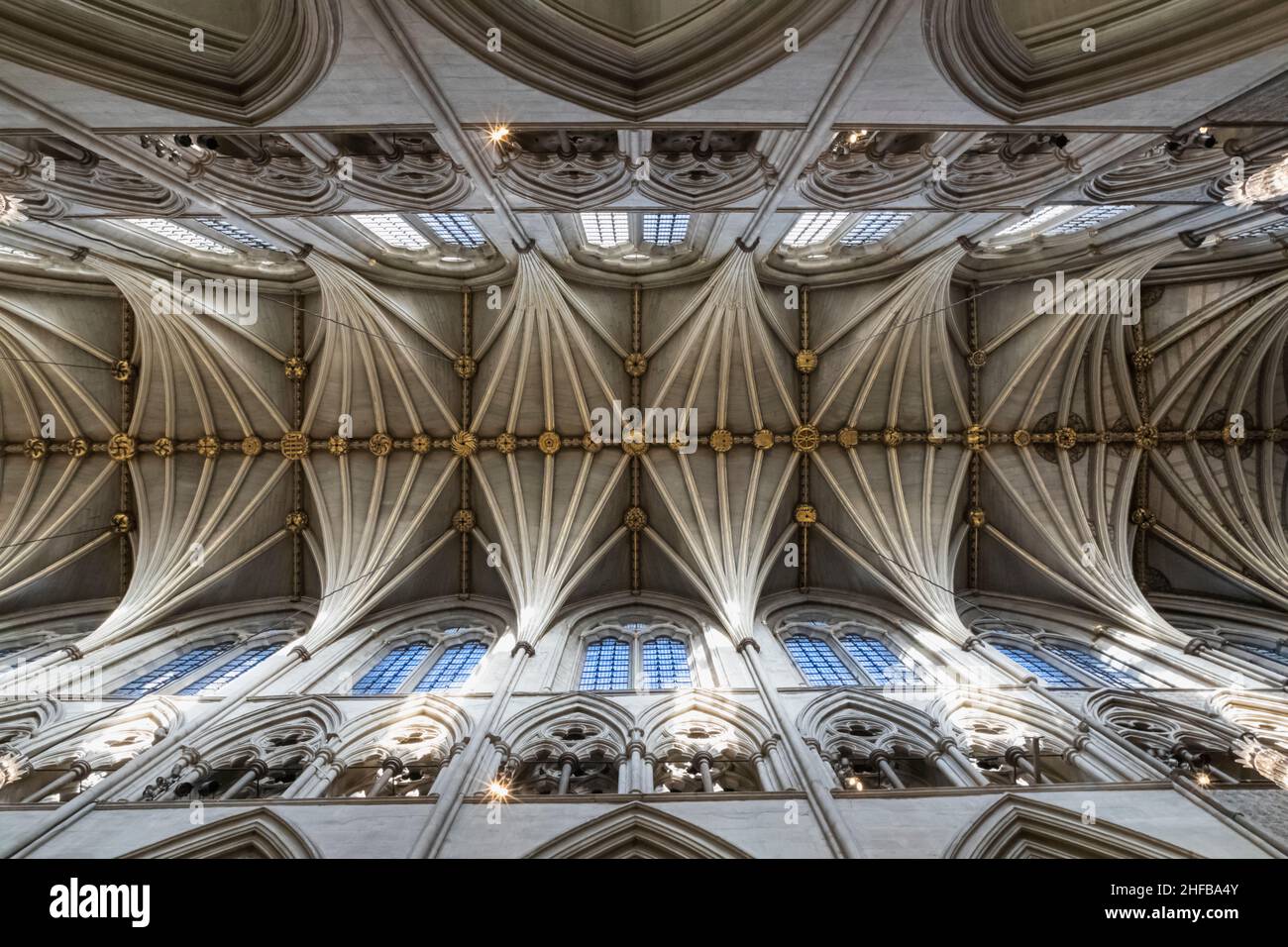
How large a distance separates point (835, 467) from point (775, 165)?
10161mm

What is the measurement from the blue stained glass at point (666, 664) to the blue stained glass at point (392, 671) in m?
5.03

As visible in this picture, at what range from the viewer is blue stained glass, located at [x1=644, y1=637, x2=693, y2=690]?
11914 millimetres

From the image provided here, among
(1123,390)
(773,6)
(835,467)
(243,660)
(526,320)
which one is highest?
(773,6)

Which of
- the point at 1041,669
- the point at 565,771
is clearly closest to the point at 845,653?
the point at 1041,669

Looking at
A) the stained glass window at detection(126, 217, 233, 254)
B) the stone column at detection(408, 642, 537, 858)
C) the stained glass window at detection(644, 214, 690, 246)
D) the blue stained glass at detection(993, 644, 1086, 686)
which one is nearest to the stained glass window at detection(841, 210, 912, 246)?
the stained glass window at detection(644, 214, 690, 246)

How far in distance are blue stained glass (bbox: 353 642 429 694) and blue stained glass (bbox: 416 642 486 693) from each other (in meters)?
0.45

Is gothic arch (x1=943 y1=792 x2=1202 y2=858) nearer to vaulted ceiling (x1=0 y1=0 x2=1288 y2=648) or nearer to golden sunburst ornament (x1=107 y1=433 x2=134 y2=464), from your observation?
vaulted ceiling (x1=0 y1=0 x2=1288 y2=648)

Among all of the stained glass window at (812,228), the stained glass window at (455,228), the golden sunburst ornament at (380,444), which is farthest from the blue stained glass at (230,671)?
the stained glass window at (812,228)

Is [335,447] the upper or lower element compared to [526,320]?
lower

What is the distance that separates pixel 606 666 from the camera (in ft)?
Answer: 42.8

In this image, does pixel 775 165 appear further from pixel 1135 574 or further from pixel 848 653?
pixel 1135 574

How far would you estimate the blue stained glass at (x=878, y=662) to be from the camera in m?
11.9

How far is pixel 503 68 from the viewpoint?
21.4ft
